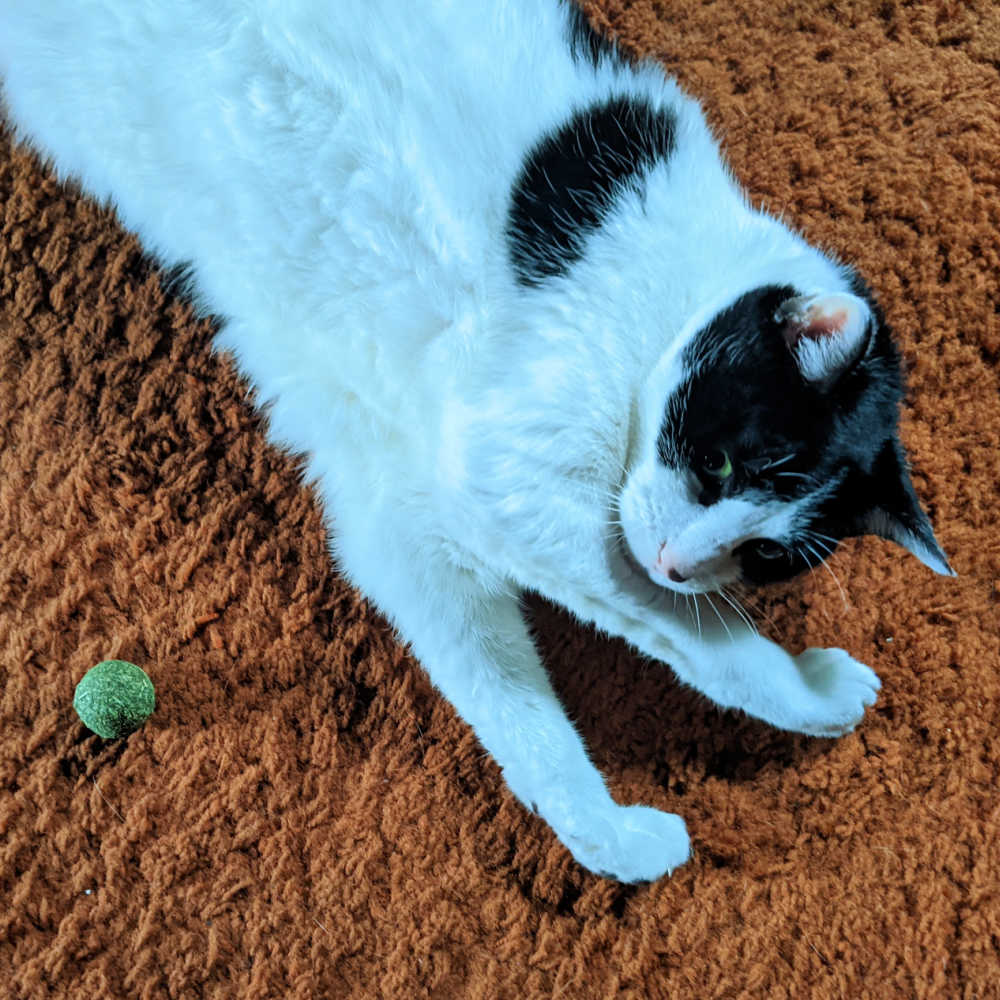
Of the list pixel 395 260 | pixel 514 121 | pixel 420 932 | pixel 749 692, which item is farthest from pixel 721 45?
pixel 420 932

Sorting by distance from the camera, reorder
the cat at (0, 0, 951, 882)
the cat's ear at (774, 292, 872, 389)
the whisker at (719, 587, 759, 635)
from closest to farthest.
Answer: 1. the cat's ear at (774, 292, 872, 389)
2. the cat at (0, 0, 951, 882)
3. the whisker at (719, 587, 759, 635)

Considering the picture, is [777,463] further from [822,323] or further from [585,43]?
[585,43]

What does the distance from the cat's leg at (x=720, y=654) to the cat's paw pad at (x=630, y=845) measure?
0.19 metres

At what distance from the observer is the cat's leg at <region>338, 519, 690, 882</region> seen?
102 centimetres

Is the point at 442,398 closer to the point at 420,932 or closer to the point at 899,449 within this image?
the point at 899,449

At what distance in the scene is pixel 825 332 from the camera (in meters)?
0.84

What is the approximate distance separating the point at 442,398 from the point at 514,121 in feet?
1.23

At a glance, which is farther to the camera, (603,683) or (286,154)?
(603,683)

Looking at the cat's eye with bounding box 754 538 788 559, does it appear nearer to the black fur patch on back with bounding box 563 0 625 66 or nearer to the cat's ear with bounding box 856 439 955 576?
the cat's ear with bounding box 856 439 955 576

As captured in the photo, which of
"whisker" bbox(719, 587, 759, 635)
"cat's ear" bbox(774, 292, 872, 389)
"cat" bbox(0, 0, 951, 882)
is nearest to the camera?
"cat's ear" bbox(774, 292, 872, 389)

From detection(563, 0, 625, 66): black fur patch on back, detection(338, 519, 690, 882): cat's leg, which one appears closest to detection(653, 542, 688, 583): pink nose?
detection(338, 519, 690, 882): cat's leg

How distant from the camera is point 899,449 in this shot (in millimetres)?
982

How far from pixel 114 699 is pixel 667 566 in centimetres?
78

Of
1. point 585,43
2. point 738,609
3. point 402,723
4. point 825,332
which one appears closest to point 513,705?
point 402,723
